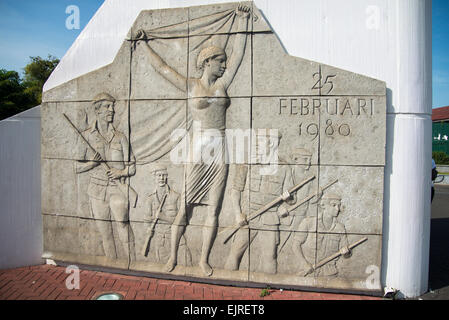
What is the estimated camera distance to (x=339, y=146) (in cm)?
403

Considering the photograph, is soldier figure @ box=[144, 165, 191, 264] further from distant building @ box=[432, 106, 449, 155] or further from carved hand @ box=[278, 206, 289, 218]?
distant building @ box=[432, 106, 449, 155]

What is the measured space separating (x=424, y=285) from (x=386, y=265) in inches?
26.1

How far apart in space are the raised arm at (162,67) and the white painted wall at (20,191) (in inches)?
91.2

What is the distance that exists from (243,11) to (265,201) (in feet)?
9.42

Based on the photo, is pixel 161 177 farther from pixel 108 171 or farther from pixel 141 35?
pixel 141 35

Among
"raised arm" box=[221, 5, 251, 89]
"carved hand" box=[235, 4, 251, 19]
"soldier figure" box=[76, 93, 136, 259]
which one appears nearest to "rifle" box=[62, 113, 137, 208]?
"soldier figure" box=[76, 93, 136, 259]

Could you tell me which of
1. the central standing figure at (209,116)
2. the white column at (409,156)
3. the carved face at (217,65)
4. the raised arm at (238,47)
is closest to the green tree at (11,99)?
the central standing figure at (209,116)

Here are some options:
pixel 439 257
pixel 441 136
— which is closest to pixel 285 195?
pixel 439 257

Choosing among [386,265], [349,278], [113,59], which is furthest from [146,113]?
[386,265]

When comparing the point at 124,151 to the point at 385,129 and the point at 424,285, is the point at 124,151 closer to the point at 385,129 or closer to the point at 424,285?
the point at 385,129

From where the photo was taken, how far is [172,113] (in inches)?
174

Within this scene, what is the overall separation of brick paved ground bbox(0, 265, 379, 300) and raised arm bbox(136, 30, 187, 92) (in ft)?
10.1

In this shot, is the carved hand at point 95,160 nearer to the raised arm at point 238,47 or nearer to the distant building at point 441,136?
the raised arm at point 238,47

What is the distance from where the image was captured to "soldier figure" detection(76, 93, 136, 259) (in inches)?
181
